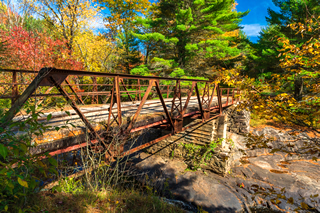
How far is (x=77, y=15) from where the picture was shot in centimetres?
1366

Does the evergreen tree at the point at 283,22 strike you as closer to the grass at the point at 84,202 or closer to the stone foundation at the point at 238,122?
the stone foundation at the point at 238,122

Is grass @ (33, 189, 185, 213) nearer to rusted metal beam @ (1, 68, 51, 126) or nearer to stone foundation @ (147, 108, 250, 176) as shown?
rusted metal beam @ (1, 68, 51, 126)

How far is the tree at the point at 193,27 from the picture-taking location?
520 inches

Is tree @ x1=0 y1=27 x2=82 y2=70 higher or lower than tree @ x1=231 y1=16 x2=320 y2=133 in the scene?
higher

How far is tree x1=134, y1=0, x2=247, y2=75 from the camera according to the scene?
43.4ft

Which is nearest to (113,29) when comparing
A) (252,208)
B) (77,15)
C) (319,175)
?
(77,15)

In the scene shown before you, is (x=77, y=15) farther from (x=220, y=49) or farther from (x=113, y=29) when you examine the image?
(x=220, y=49)

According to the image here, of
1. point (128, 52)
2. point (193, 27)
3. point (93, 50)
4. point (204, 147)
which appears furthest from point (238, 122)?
point (93, 50)

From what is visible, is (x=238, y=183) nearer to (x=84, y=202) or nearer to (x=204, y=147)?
(x=204, y=147)

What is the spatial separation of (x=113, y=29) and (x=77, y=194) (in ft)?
58.1

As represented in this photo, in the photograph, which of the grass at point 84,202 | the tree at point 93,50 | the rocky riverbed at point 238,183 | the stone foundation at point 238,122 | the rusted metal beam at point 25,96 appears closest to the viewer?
the rusted metal beam at point 25,96

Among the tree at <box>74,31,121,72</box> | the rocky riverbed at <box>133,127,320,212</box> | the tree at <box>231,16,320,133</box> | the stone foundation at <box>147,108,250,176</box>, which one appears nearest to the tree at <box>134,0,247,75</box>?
the tree at <box>74,31,121,72</box>

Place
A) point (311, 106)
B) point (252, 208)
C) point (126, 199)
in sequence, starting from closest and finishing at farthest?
1. point (311, 106)
2. point (126, 199)
3. point (252, 208)

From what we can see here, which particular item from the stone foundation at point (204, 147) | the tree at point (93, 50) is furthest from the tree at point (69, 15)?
the stone foundation at point (204, 147)
